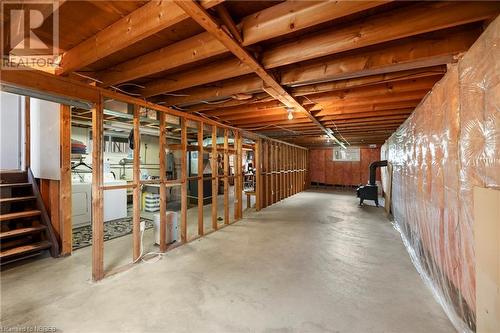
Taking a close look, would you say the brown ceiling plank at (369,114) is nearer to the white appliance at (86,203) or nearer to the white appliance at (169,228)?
the white appliance at (169,228)

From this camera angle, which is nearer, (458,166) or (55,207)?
(458,166)

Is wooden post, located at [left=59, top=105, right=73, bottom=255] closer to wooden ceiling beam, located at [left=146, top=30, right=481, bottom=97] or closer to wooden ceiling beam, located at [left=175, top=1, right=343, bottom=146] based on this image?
wooden ceiling beam, located at [left=146, top=30, right=481, bottom=97]

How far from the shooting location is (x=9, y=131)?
3.78 meters

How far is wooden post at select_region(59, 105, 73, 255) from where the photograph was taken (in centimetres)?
288

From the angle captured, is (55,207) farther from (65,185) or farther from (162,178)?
(162,178)

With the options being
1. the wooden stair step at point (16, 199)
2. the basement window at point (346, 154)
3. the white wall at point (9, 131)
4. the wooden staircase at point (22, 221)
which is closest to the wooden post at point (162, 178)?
the wooden staircase at point (22, 221)

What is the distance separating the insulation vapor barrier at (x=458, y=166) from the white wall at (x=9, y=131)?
5774 millimetres

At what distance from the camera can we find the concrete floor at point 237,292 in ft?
5.54

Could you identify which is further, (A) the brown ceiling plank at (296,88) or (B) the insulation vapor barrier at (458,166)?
(A) the brown ceiling plank at (296,88)

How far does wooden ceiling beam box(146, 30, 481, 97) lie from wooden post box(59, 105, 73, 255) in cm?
159

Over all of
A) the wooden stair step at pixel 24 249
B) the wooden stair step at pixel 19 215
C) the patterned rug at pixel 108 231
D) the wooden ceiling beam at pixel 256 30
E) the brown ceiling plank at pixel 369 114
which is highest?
the wooden ceiling beam at pixel 256 30

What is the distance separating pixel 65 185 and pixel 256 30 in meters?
3.08

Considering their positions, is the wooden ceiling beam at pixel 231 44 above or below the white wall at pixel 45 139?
above

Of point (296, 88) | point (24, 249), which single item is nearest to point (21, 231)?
point (24, 249)
